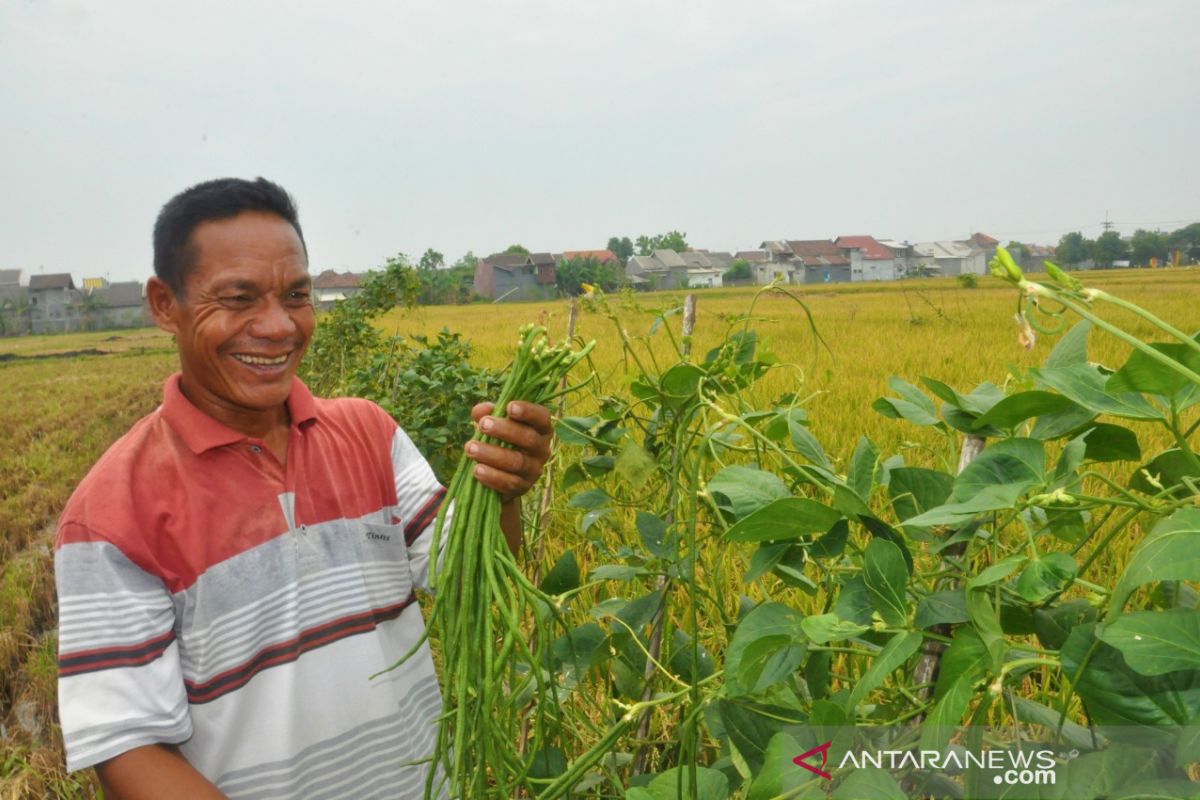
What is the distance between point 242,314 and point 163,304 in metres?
0.13

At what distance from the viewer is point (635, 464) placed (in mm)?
965

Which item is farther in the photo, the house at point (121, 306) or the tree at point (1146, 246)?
the house at point (121, 306)

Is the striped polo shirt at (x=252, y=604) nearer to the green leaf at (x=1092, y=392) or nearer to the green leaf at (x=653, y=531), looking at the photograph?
the green leaf at (x=653, y=531)

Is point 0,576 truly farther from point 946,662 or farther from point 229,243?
point 946,662

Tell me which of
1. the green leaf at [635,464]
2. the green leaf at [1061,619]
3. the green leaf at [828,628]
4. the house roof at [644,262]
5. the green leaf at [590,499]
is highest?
the house roof at [644,262]

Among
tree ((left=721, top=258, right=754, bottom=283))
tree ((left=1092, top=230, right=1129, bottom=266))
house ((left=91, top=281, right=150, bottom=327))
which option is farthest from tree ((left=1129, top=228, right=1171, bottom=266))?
house ((left=91, top=281, right=150, bottom=327))

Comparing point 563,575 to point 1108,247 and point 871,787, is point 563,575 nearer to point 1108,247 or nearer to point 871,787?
point 871,787

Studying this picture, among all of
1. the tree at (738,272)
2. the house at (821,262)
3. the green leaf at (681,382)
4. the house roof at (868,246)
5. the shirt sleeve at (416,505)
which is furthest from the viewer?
the house roof at (868,246)

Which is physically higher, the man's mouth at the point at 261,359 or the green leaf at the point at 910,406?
the man's mouth at the point at 261,359

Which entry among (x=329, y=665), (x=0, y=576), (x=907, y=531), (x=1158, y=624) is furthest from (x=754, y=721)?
(x=0, y=576)

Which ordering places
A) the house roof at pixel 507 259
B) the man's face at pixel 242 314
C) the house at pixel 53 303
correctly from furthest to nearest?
the house roof at pixel 507 259 → the house at pixel 53 303 → the man's face at pixel 242 314

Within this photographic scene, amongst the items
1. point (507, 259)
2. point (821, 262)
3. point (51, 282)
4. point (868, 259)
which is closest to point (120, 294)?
point (51, 282)

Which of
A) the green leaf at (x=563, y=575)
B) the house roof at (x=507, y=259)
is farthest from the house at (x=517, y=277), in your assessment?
the green leaf at (x=563, y=575)

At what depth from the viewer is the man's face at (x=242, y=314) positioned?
3.48 ft
